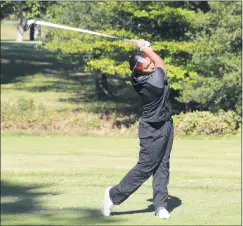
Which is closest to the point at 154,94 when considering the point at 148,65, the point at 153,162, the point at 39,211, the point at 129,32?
the point at 148,65

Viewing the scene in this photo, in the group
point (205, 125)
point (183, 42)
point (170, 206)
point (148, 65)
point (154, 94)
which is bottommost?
point (205, 125)

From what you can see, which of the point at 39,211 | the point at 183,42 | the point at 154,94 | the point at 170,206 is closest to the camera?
the point at 154,94

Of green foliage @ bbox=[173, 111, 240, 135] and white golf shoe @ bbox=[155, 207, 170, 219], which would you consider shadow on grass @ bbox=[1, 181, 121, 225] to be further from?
green foliage @ bbox=[173, 111, 240, 135]

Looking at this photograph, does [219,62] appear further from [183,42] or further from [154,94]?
[154,94]

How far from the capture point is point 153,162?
7.68m

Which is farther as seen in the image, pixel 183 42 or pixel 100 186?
pixel 183 42

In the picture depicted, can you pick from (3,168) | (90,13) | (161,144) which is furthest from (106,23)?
(161,144)

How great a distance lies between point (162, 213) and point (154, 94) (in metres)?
1.29

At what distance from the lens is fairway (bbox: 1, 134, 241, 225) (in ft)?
25.2

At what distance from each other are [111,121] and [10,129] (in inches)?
182

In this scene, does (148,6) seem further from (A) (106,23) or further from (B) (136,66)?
(B) (136,66)

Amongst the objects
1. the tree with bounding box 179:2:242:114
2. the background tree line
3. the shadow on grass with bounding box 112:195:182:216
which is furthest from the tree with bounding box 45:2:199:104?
the shadow on grass with bounding box 112:195:182:216

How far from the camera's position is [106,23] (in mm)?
28109

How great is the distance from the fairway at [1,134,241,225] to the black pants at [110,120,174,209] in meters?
0.25
